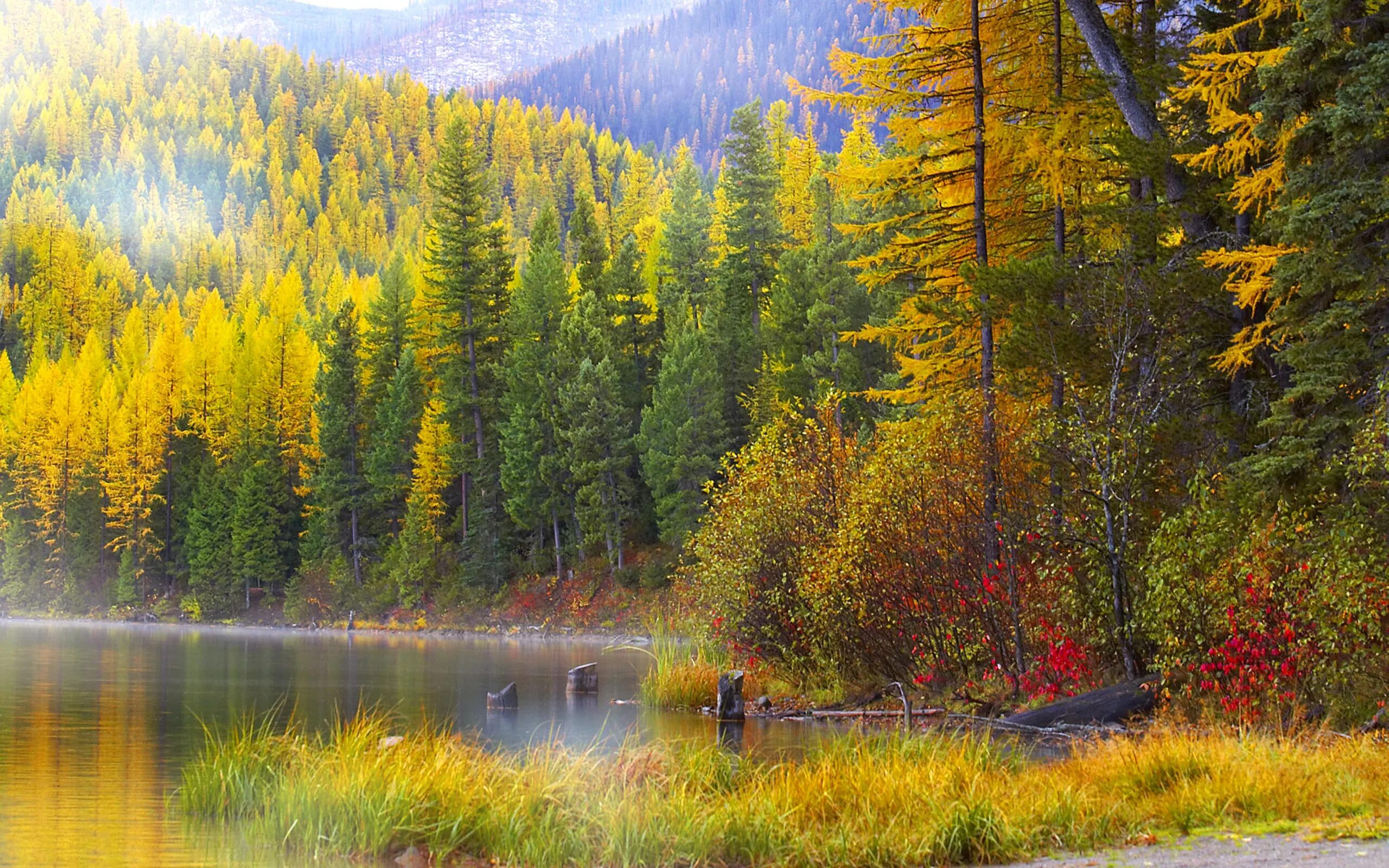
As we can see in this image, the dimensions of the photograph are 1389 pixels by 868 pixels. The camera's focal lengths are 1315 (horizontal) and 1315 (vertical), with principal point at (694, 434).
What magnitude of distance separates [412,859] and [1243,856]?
241 inches

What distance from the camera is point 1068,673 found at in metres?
19.0

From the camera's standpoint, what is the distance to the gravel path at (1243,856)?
841 cm

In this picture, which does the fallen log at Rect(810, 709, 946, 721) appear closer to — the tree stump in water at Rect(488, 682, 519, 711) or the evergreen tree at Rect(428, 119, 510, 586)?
the tree stump in water at Rect(488, 682, 519, 711)

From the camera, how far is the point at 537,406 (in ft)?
205

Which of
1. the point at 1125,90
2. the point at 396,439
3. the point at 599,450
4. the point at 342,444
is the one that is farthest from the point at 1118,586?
the point at 342,444

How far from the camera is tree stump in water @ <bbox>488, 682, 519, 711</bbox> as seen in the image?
24.8 m

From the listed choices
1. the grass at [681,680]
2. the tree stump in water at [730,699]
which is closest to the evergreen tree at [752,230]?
the grass at [681,680]

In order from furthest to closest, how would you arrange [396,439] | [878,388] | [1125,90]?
[396,439] → [878,388] → [1125,90]

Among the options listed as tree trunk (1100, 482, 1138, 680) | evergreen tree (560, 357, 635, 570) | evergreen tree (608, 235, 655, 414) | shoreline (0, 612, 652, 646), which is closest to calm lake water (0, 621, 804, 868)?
shoreline (0, 612, 652, 646)

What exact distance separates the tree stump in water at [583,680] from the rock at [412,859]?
1751cm

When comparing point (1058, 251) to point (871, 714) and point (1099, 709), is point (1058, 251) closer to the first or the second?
point (1099, 709)

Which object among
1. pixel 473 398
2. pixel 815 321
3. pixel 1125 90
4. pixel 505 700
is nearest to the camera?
pixel 1125 90

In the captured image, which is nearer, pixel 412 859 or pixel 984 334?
pixel 412 859

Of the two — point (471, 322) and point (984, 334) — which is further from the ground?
point (471, 322)
